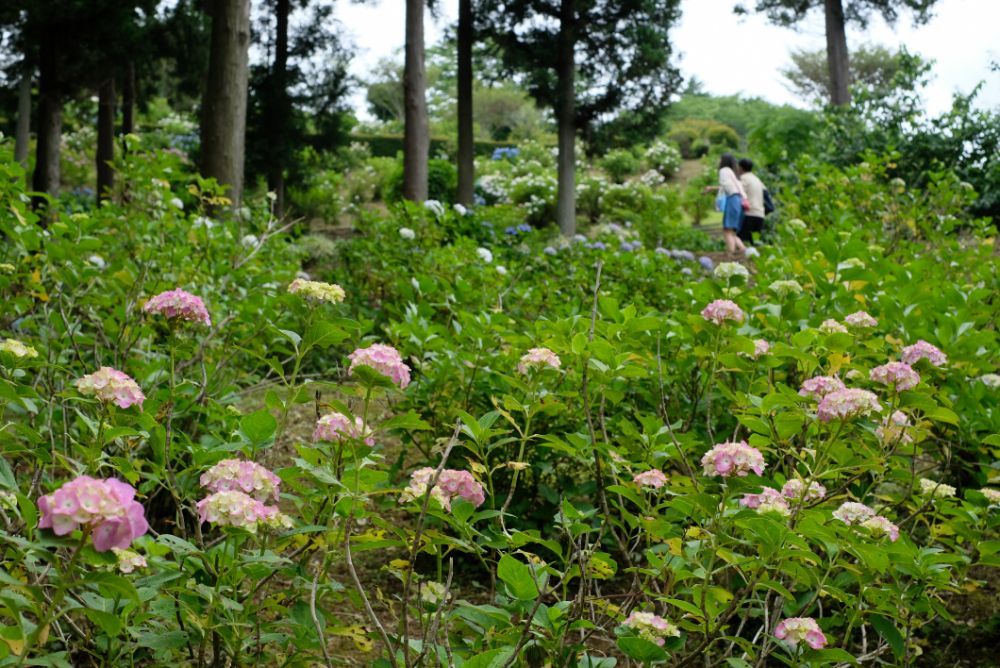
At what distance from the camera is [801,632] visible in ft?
4.56

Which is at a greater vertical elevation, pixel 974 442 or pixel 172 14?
pixel 172 14

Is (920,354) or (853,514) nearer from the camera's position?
(853,514)

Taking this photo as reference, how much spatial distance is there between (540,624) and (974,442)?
1.64 metres

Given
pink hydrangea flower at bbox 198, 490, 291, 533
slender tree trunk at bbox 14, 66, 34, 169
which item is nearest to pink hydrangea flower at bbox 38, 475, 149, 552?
pink hydrangea flower at bbox 198, 490, 291, 533

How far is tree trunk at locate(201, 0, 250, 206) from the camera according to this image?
6738 mm

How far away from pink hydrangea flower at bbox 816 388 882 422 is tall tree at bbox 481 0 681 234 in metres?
12.1

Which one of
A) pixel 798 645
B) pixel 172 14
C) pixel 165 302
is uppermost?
pixel 172 14

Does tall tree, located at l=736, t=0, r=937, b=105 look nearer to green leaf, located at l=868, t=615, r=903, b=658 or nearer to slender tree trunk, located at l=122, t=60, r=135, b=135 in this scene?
slender tree trunk, located at l=122, t=60, r=135, b=135

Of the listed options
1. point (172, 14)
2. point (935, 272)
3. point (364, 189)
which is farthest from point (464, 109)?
point (935, 272)

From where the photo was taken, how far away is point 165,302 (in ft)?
5.01

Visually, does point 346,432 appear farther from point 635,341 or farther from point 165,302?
point 635,341

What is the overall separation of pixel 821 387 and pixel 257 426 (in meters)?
0.98

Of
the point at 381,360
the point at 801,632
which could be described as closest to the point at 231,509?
the point at 381,360

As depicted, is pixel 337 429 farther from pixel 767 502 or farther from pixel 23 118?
pixel 23 118
